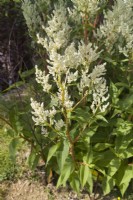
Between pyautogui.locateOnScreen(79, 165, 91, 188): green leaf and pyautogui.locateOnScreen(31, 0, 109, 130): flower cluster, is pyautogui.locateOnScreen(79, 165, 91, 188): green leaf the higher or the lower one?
the lower one

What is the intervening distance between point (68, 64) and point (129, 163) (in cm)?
158

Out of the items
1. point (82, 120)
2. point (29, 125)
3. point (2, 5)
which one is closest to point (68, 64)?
point (82, 120)

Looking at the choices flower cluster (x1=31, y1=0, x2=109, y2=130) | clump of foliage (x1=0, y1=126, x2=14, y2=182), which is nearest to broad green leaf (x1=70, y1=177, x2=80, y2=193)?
flower cluster (x1=31, y1=0, x2=109, y2=130)

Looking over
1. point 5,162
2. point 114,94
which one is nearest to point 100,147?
point 114,94

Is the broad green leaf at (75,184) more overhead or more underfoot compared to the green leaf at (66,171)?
more underfoot

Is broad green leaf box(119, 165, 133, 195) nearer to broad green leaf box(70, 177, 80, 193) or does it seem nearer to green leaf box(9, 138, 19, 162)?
broad green leaf box(70, 177, 80, 193)

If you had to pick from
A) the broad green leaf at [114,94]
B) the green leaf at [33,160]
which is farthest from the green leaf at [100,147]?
the green leaf at [33,160]

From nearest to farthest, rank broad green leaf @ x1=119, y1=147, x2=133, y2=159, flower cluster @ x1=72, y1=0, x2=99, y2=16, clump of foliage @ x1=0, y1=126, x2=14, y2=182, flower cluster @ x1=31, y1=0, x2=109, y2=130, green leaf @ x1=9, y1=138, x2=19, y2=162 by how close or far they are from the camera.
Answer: flower cluster @ x1=31, y1=0, x2=109, y2=130
flower cluster @ x1=72, y1=0, x2=99, y2=16
green leaf @ x1=9, y1=138, x2=19, y2=162
broad green leaf @ x1=119, y1=147, x2=133, y2=159
clump of foliage @ x1=0, y1=126, x2=14, y2=182

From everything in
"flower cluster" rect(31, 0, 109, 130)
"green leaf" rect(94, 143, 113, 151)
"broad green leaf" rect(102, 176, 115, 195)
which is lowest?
"broad green leaf" rect(102, 176, 115, 195)

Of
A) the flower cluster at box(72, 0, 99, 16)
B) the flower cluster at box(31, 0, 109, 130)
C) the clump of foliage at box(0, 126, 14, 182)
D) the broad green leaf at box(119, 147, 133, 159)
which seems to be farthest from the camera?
the clump of foliage at box(0, 126, 14, 182)

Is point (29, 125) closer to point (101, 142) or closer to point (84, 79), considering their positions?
point (101, 142)

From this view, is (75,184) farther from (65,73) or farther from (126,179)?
(65,73)

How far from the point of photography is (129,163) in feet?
13.6

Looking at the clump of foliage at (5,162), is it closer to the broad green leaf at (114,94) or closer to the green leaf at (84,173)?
the green leaf at (84,173)
